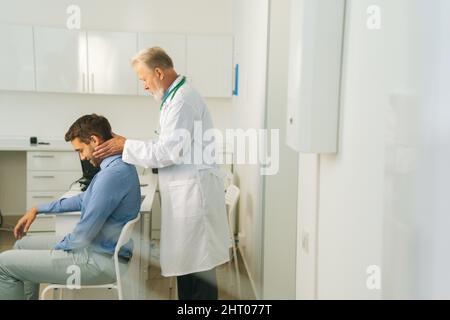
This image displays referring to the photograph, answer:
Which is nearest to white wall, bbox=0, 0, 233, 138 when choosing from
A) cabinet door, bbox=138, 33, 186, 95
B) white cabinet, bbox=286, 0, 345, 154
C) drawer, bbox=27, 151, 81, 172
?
cabinet door, bbox=138, 33, 186, 95

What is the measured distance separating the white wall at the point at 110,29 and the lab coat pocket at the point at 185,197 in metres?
1.38

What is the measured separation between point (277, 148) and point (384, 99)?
1.14m

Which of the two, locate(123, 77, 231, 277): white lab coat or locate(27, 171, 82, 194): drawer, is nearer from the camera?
locate(123, 77, 231, 277): white lab coat

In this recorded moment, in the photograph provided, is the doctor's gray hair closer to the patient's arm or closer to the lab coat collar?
the lab coat collar

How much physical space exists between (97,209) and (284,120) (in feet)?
2.97

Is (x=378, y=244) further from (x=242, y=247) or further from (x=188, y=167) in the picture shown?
(x=242, y=247)

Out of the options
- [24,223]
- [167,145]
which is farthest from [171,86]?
[24,223]

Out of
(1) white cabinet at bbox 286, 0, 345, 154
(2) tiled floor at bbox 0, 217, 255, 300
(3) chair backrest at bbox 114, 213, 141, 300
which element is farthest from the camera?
(2) tiled floor at bbox 0, 217, 255, 300

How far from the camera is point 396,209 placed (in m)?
0.64

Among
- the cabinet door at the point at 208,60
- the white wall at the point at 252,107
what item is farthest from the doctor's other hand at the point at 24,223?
the cabinet door at the point at 208,60

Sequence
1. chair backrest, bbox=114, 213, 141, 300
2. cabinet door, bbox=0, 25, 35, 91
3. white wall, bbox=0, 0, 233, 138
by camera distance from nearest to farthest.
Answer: chair backrest, bbox=114, 213, 141, 300 → white wall, bbox=0, 0, 233, 138 → cabinet door, bbox=0, 25, 35, 91

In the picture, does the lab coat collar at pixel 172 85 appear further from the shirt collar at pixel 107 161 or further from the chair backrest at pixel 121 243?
the chair backrest at pixel 121 243

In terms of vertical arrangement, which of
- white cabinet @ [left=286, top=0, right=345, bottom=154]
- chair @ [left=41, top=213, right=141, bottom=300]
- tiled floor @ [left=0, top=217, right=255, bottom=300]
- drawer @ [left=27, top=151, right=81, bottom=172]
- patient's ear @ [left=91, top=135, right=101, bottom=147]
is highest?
white cabinet @ [left=286, top=0, right=345, bottom=154]

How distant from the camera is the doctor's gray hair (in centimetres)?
158
